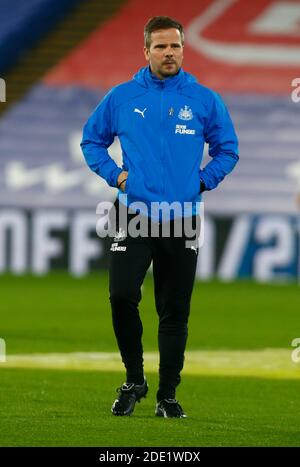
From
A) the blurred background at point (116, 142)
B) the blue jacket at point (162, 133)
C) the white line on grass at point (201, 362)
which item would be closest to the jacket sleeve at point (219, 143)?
the blue jacket at point (162, 133)

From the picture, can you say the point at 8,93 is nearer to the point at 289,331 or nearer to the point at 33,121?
the point at 33,121

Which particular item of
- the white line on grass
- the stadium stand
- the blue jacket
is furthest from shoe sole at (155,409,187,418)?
the stadium stand

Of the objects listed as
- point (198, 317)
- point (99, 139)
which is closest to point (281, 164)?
point (198, 317)

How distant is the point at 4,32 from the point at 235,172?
4442 mm

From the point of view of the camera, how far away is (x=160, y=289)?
6.99 meters

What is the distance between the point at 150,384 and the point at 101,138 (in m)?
2.16

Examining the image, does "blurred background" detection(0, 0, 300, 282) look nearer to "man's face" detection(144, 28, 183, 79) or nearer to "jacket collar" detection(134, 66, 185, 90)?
"jacket collar" detection(134, 66, 185, 90)

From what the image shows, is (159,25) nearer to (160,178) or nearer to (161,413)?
(160,178)

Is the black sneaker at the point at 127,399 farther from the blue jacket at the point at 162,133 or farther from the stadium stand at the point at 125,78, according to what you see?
the stadium stand at the point at 125,78

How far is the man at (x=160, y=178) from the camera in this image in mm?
6859

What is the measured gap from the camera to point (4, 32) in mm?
22062

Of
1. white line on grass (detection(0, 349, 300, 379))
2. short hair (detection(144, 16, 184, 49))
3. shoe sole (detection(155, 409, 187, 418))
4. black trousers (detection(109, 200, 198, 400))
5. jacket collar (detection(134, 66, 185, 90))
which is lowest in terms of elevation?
white line on grass (detection(0, 349, 300, 379))

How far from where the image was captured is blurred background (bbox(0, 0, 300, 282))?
66.3 ft

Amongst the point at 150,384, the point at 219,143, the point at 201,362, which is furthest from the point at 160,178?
the point at 201,362
